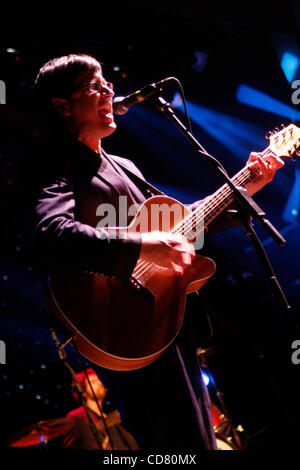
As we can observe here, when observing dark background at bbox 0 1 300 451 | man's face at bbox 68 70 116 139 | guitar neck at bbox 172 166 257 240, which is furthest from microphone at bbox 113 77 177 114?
dark background at bbox 0 1 300 451

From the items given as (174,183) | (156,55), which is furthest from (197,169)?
(156,55)

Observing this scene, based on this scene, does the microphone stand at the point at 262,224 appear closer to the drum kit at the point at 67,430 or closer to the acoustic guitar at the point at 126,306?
the acoustic guitar at the point at 126,306

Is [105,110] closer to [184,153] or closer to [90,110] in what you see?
[90,110]

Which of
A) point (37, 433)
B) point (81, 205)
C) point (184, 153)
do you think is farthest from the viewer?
point (184, 153)

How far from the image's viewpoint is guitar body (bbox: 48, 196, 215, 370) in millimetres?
1572

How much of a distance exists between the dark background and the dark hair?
6.70 feet

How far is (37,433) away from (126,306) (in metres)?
3.31

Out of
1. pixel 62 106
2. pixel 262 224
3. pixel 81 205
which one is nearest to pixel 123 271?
pixel 81 205

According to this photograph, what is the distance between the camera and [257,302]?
5.46m

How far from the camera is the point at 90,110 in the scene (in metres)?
2.10

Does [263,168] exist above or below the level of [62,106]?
below

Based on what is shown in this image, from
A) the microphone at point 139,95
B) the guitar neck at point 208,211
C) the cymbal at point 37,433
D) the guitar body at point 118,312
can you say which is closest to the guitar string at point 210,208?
the guitar neck at point 208,211

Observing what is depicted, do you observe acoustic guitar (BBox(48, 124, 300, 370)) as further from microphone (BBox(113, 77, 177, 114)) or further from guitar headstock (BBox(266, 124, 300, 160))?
guitar headstock (BBox(266, 124, 300, 160))

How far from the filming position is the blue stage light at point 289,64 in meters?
4.10
